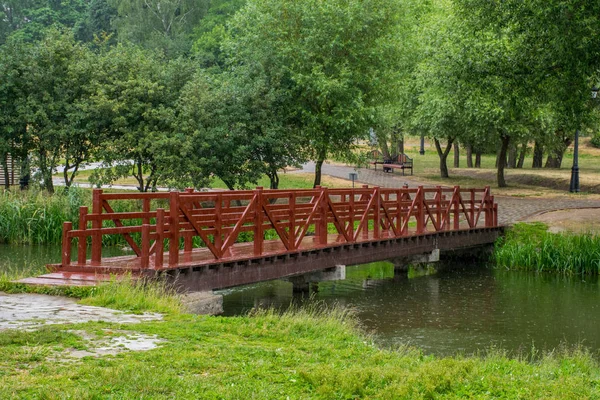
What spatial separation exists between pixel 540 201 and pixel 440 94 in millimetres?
7520

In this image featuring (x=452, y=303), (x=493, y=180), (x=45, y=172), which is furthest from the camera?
(x=493, y=180)

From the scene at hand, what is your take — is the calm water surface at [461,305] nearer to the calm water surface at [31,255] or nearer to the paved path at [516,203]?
the calm water surface at [31,255]

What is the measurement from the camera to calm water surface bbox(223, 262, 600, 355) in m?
16.5

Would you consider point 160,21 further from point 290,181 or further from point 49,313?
point 49,313

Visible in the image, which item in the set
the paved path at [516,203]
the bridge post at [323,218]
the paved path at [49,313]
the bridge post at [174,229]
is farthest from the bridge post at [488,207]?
the paved path at [49,313]

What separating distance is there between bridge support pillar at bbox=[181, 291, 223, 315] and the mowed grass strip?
2.82 metres

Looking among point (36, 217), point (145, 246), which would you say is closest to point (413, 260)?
point (36, 217)

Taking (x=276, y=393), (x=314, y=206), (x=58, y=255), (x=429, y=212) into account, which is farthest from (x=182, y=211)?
(x=429, y=212)

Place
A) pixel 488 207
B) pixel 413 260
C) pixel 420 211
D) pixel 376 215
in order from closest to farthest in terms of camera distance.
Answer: pixel 376 215
pixel 420 211
pixel 413 260
pixel 488 207

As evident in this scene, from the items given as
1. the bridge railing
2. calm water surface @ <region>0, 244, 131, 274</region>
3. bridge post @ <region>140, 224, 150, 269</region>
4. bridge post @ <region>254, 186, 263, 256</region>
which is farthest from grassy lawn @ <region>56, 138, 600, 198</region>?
bridge post @ <region>140, 224, 150, 269</region>

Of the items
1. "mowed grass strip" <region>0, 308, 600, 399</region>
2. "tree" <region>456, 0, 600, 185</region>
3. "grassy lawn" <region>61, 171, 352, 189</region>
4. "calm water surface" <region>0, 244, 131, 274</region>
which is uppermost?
"tree" <region>456, 0, 600, 185</region>

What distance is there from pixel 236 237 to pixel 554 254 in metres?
12.5

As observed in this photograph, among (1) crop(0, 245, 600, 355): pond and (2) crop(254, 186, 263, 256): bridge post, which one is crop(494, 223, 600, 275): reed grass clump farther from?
(2) crop(254, 186, 263, 256): bridge post

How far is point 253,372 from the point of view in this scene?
8.98 metres
